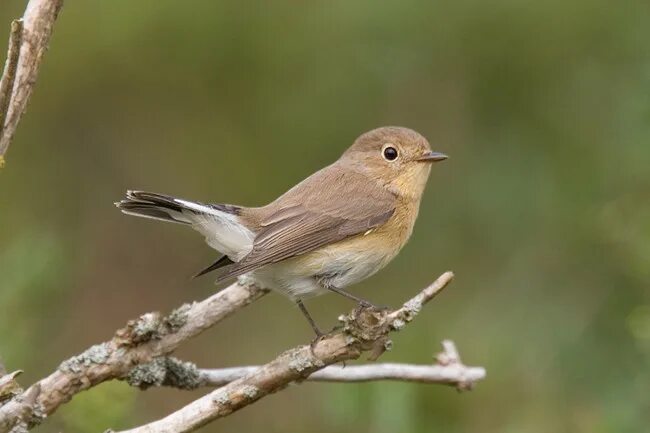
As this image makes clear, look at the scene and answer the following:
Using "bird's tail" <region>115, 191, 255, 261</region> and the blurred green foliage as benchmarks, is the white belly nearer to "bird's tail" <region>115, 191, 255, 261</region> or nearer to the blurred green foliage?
"bird's tail" <region>115, 191, 255, 261</region>

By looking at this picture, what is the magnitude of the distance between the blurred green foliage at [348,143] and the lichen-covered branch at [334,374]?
150cm

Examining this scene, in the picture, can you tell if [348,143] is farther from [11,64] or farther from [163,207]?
[11,64]

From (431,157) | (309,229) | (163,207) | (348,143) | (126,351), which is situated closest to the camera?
(126,351)

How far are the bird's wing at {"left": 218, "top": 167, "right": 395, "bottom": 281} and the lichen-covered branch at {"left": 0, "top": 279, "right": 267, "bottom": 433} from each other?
0.95 feet

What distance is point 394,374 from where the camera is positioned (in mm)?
4633

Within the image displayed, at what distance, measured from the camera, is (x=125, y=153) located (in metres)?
8.33

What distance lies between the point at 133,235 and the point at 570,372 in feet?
11.7

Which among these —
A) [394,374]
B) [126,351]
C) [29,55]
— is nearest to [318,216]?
[394,374]

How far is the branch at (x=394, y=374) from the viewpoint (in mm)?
4648

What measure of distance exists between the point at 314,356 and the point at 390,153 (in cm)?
213

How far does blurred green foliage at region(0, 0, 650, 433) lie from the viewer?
6.80 metres

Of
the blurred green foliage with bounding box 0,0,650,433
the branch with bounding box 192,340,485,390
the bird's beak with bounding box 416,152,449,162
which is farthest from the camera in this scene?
the blurred green foliage with bounding box 0,0,650,433

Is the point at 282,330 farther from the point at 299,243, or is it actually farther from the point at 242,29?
the point at 299,243

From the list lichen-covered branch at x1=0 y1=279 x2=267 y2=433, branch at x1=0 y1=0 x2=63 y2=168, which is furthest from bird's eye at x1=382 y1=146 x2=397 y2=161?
branch at x1=0 y1=0 x2=63 y2=168
